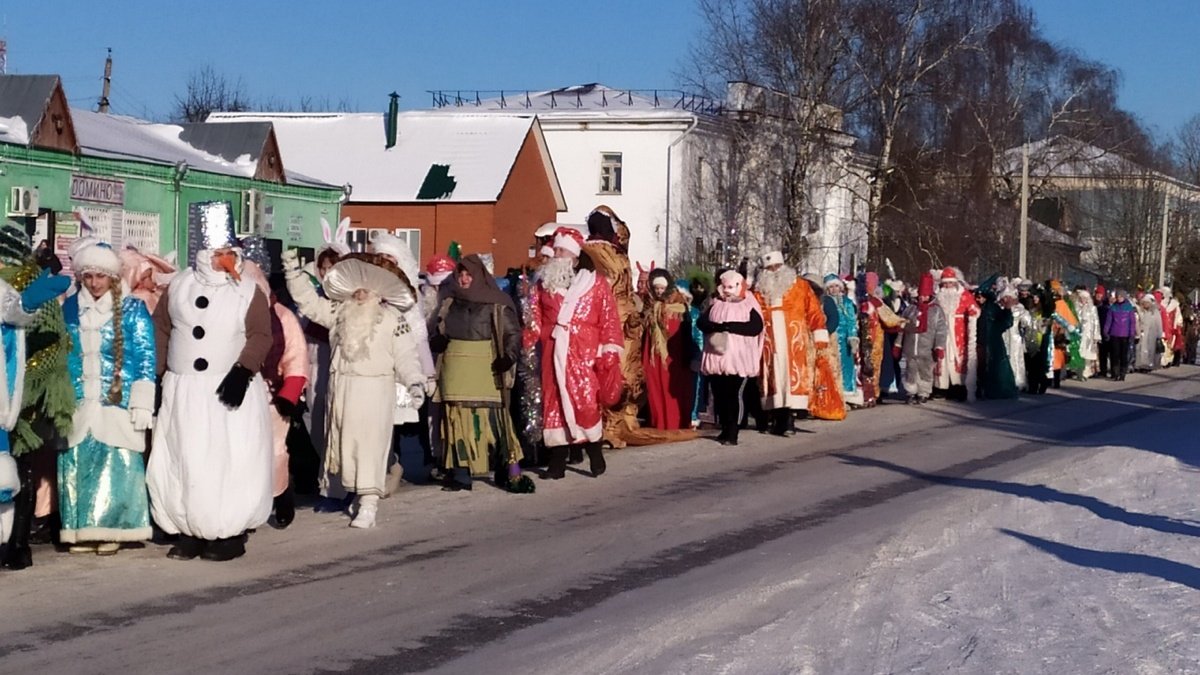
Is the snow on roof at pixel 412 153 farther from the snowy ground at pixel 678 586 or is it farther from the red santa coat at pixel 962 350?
the snowy ground at pixel 678 586

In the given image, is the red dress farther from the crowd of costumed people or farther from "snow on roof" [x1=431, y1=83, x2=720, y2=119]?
"snow on roof" [x1=431, y1=83, x2=720, y2=119]

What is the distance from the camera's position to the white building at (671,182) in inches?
2040

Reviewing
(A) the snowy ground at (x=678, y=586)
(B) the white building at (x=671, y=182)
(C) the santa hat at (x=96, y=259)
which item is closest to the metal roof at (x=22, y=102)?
(A) the snowy ground at (x=678, y=586)

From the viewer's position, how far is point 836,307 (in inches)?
816

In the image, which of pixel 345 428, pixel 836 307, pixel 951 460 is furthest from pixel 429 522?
pixel 836 307

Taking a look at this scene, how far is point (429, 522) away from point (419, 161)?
40.0 m

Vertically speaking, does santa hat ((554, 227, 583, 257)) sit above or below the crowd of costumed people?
above

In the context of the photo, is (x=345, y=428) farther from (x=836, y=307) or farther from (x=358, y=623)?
(x=836, y=307)

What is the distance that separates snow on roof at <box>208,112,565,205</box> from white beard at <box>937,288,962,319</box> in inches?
978

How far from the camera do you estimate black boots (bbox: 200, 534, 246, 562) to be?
9.42 m

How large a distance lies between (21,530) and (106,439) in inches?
26.9

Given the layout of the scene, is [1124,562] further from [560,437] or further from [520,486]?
[560,437]

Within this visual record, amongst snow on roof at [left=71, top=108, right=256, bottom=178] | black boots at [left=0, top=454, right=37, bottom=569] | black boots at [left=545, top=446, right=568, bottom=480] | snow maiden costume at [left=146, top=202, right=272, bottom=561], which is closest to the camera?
black boots at [left=0, top=454, right=37, bottom=569]

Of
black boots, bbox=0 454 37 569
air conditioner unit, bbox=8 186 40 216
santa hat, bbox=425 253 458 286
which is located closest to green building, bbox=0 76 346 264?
air conditioner unit, bbox=8 186 40 216
